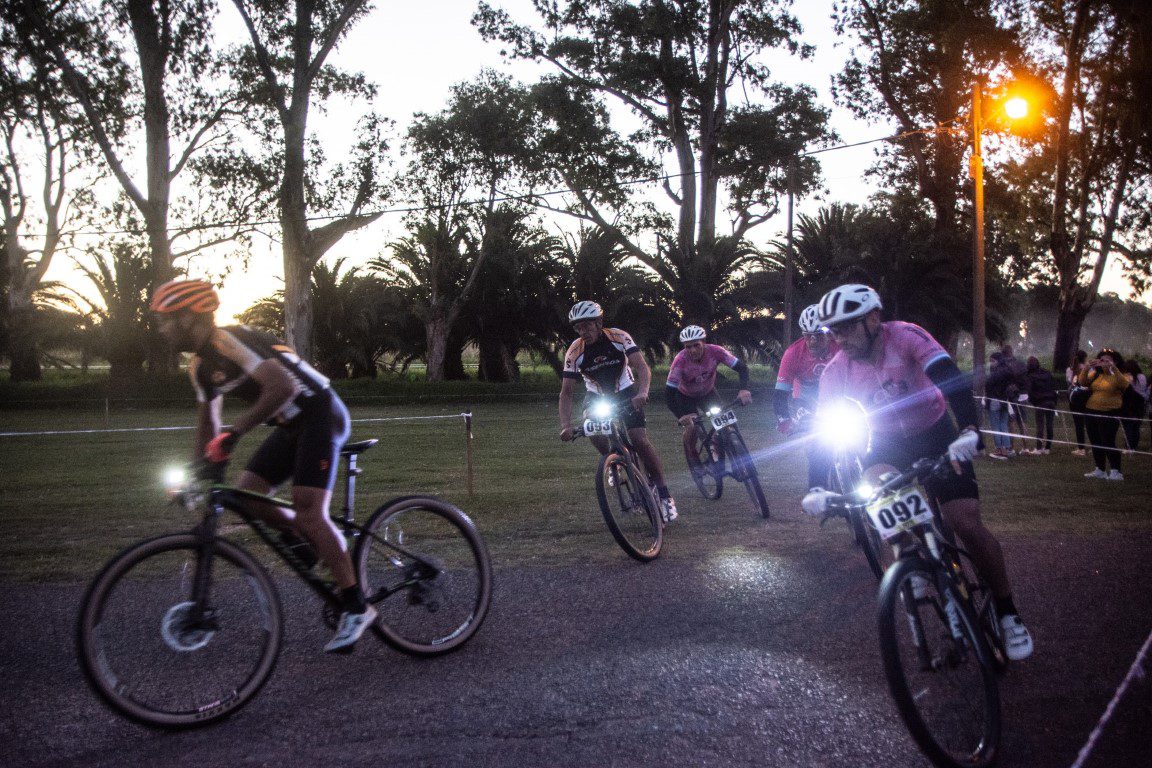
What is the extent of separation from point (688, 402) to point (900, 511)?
262 inches

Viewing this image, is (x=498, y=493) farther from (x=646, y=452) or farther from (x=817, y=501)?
(x=817, y=501)

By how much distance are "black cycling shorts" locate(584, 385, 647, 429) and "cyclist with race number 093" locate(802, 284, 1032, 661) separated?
307 centimetres

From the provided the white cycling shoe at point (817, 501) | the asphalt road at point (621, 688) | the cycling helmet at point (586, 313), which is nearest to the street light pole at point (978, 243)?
the cycling helmet at point (586, 313)

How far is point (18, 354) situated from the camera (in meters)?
43.6

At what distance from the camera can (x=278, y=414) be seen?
4582 millimetres

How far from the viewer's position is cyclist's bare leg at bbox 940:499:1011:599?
170 inches

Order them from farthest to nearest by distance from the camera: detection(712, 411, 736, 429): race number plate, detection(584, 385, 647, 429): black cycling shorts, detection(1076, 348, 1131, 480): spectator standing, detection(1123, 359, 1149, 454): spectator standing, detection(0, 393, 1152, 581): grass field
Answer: detection(1123, 359, 1149, 454): spectator standing < detection(1076, 348, 1131, 480): spectator standing < detection(712, 411, 736, 429): race number plate < detection(0, 393, 1152, 581): grass field < detection(584, 385, 647, 429): black cycling shorts

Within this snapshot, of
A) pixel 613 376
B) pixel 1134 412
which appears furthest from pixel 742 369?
pixel 1134 412

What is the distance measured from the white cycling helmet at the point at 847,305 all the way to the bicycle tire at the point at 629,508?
2.79m

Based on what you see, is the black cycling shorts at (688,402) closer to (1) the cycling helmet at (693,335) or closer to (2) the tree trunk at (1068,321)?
(1) the cycling helmet at (693,335)

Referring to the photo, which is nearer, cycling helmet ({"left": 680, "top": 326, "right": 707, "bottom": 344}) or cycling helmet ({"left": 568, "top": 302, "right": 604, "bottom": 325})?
cycling helmet ({"left": 568, "top": 302, "right": 604, "bottom": 325})

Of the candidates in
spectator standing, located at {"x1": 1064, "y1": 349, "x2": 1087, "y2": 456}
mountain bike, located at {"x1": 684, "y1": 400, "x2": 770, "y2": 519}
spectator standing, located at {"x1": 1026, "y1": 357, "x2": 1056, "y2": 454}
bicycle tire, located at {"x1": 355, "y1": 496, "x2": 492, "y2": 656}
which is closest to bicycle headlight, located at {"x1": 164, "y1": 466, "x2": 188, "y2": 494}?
bicycle tire, located at {"x1": 355, "y1": 496, "x2": 492, "y2": 656}

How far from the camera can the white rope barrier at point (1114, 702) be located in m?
3.58

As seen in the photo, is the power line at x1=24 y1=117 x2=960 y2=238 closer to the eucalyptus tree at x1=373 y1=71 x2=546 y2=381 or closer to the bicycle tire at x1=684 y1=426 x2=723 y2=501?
the eucalyptus tree at x1=373 y1=71 x2=546 y2=381
